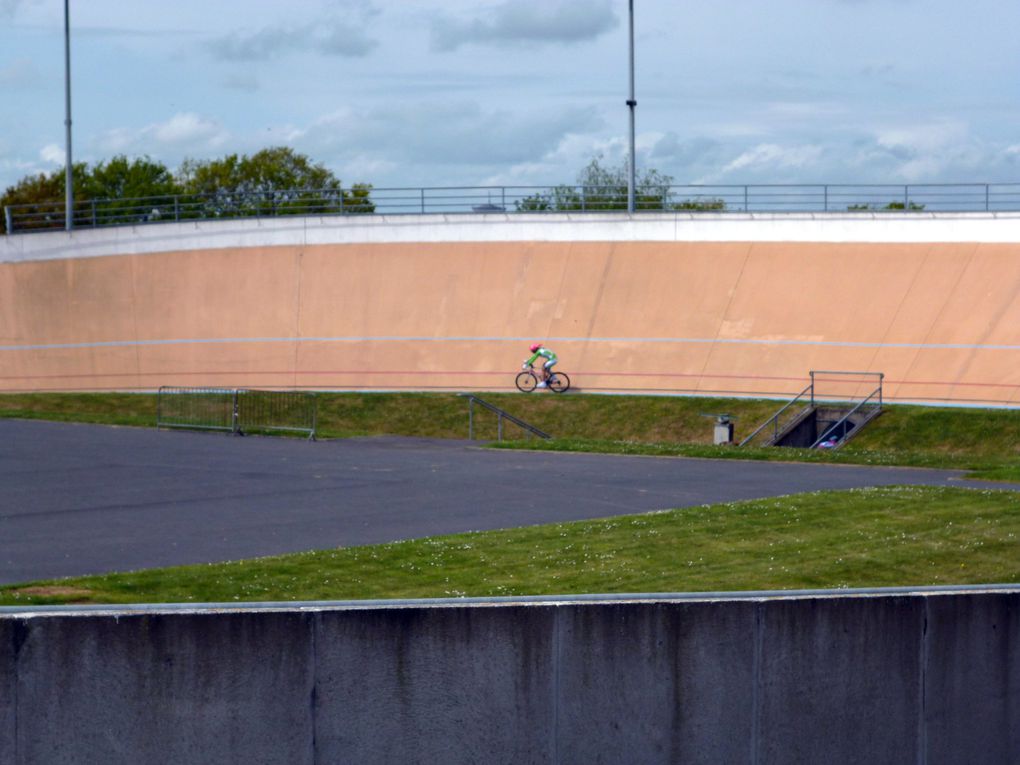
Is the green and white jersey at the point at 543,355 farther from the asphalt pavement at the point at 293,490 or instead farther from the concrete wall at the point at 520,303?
the asphalt pavement at the point at 293,490

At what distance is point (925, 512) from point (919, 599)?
33.5 feet

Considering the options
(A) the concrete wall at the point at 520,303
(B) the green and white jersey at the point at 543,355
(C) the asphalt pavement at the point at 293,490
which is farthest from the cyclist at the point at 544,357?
(C) the asphalt pavement at the point at 293,490

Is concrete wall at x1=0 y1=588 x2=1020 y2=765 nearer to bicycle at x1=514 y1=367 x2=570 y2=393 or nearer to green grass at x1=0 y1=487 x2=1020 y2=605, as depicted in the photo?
green grass at x1=0 y1=487 x2=1020 y2=605

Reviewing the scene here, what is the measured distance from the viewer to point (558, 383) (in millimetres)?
38938

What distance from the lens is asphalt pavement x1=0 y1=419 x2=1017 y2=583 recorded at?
49.6ft

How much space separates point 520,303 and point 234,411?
45.4 ft

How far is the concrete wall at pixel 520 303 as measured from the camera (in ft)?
121

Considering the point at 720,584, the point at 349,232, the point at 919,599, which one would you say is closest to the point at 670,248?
the point at 349,232

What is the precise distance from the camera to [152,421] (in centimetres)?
3212

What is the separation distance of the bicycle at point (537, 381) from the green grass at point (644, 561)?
2114cm

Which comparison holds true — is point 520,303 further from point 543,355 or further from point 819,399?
point 819,399

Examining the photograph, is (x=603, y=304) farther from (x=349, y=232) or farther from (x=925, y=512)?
(x=925, y=512)

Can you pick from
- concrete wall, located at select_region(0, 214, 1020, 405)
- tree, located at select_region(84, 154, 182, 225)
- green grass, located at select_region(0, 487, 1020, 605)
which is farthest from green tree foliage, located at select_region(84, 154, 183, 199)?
green grass, located at select_region(0, 487, 1020, 605)

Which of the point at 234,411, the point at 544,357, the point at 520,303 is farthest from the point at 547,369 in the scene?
the point at 234,411
